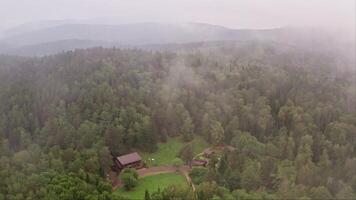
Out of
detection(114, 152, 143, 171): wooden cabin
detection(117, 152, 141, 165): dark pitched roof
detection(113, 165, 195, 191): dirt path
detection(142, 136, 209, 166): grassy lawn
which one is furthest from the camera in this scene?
detection(142, 136, 209, 166): grassy lawn

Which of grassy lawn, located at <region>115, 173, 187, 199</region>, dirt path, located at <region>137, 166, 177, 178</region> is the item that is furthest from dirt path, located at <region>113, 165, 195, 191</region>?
grassy lawn, located at <region>115, 173, 187, 199</region>

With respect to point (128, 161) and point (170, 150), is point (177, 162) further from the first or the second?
point (128, 161)

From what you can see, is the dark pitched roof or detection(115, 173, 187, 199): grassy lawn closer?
detection(115, 173, 187, 199): grassy lawn

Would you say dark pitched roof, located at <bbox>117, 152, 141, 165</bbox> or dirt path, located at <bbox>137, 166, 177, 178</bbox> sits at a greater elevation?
dark pitched roof, located at <bbox>117, 152, 141, 165</bbox>

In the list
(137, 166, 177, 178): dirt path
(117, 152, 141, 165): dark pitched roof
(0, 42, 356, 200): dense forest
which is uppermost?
(0, 42, 356, 200): dense forest

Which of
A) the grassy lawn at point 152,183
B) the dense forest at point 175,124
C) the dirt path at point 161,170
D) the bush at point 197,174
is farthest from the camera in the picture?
the dirt path at point 161,170

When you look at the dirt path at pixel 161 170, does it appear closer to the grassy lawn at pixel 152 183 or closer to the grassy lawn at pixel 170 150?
the grassy lawn at pixel 152 183

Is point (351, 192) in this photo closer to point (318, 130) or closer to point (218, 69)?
point (318, 130)

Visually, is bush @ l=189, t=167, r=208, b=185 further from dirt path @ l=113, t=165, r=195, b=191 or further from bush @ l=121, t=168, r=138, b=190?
bush @ l=121, t=168, r=138, b=190

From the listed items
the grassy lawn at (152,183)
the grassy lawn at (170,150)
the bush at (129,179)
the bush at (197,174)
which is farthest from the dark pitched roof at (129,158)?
Answer: the bush at (197,174)
